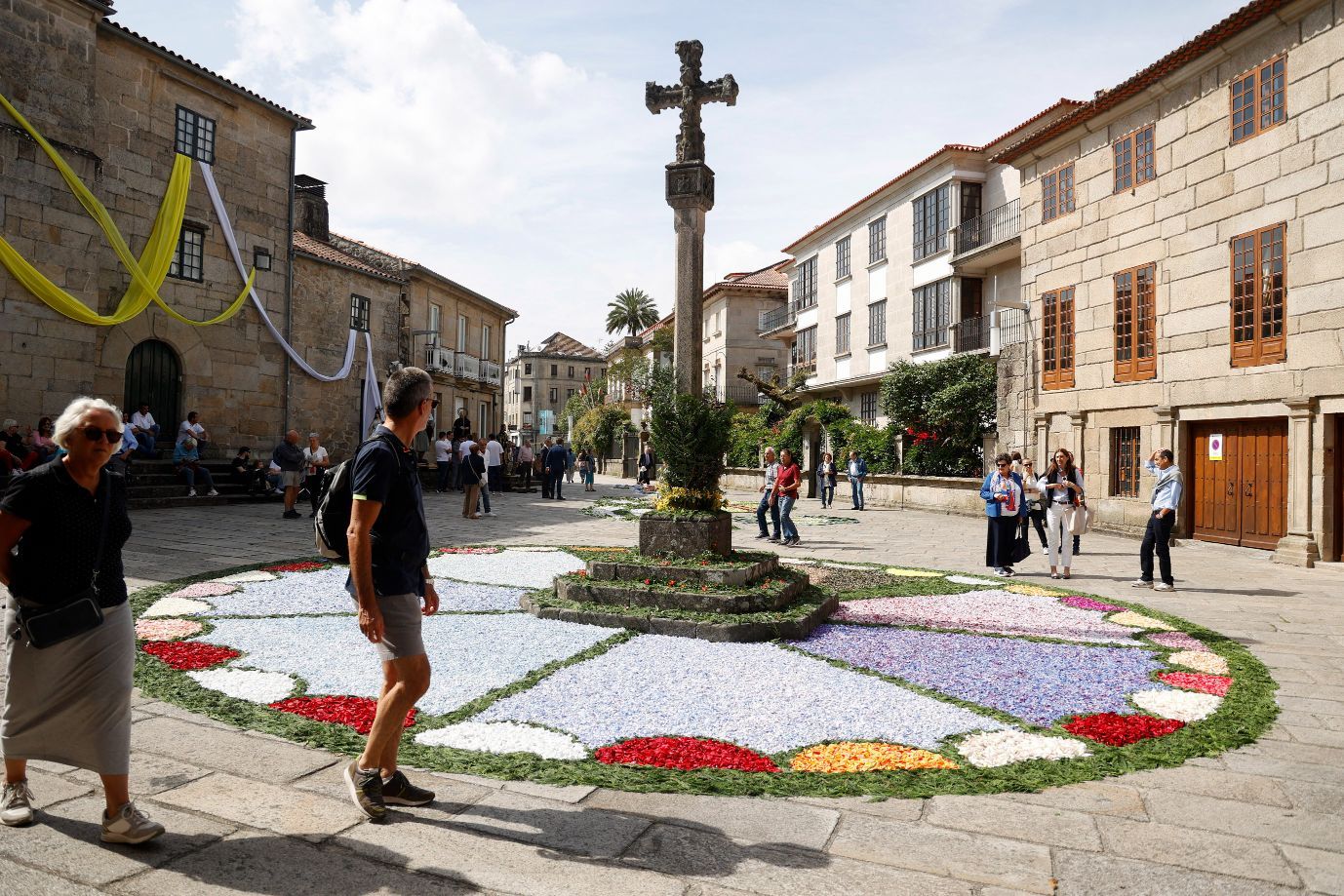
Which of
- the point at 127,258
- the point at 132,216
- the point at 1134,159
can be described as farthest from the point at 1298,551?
the point at 132,216

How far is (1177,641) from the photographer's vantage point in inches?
292

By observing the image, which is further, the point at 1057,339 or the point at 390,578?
the point at 1057,339

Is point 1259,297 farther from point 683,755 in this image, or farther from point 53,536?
point 53,536

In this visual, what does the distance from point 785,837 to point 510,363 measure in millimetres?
98495

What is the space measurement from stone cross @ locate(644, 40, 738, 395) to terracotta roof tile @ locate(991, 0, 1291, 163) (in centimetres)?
1049

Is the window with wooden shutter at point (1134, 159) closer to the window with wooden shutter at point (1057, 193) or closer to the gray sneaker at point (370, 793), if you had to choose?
the window with wooden shutter at point (1057, 193)

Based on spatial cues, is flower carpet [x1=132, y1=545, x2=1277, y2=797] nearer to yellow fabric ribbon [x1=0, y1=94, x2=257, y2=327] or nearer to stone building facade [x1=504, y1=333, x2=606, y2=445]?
yellow fabric ribbon [x1=0, y1=94, x2=257, y2=327]

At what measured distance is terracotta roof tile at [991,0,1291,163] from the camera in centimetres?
1411

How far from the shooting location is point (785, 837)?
3.43m

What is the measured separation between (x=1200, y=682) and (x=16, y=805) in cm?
666

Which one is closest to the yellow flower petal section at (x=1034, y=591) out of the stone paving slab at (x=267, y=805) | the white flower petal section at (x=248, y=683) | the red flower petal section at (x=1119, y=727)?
the red flower petal section at (x=1119, y=727)

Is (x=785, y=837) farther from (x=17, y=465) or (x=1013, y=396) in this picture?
(x=1013, y=396)

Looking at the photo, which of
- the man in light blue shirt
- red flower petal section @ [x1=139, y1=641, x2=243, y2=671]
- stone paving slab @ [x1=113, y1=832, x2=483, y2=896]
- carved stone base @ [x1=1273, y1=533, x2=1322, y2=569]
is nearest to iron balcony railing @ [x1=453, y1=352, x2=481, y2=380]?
carved stone base @ [x1=1273, y1=533, x2=1322, y2=569]

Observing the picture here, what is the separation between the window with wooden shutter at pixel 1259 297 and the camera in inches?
553
